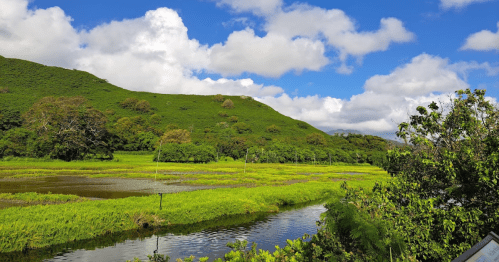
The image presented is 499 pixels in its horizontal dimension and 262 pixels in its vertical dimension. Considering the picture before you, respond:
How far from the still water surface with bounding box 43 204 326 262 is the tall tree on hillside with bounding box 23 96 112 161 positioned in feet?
237

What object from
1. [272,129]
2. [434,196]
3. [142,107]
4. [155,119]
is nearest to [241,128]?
[272,129]

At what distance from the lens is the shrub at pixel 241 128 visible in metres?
164

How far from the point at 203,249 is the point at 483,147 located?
1370cm

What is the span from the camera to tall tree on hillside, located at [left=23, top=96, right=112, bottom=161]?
253ft

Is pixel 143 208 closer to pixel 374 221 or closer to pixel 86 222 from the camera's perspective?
pixel 86 222

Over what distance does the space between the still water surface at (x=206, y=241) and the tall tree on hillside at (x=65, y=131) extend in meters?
72.3

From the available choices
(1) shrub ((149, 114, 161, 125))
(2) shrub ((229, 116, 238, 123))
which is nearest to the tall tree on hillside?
(1) shrub ((149, 114, 161, 125))

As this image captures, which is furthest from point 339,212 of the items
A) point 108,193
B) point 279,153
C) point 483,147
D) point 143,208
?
point 279,153

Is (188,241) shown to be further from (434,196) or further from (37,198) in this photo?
(37,198)

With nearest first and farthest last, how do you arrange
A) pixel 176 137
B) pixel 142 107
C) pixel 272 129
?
pixel 176 137, pixel 142 107, pixel 272 129

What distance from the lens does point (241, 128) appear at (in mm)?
166750

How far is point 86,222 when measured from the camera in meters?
18.0

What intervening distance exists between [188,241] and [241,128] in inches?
5881

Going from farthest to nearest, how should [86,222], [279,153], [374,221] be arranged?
[279,153]
[86,222]
[374,221]
